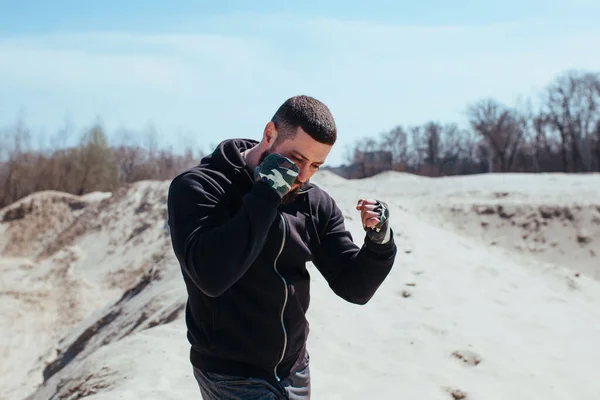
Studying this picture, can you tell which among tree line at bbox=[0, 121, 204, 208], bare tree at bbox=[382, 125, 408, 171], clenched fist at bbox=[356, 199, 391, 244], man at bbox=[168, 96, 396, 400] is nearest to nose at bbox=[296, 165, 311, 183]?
man at bbox=[168, 96, 396, 400]

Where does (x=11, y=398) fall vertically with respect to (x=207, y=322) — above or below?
below

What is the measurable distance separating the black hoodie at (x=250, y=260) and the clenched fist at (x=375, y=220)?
3cm

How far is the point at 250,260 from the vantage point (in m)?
1.94

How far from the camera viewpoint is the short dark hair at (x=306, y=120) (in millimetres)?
2084

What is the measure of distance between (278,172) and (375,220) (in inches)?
17.4

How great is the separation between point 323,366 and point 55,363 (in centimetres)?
563

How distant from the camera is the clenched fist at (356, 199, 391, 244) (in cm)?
225

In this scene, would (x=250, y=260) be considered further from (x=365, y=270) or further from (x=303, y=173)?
(x=365, y=270)

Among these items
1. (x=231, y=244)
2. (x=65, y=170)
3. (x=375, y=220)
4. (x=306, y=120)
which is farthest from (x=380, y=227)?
(x=65, y=170)

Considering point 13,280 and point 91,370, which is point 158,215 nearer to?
point 13,280

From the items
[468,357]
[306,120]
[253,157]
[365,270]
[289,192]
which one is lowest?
[468,357]

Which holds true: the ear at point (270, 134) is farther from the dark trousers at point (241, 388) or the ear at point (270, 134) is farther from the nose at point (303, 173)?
the dark trousers at point (241, 388)

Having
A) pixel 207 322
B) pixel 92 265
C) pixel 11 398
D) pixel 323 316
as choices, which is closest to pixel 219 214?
pixel 207 322

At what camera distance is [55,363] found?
9.47 meters
